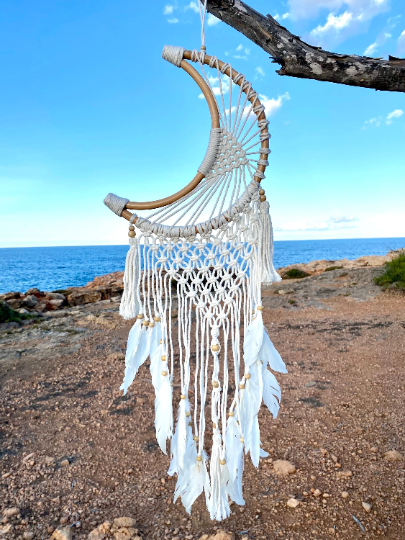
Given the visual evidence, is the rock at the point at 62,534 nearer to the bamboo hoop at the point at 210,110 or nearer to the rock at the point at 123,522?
the rock at the point at 123,522

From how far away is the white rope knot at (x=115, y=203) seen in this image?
173cm

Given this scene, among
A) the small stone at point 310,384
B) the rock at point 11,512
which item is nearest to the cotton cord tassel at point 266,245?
the rock at point 11,512

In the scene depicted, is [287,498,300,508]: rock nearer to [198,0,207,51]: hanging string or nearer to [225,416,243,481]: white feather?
[225,416,243,481]: white feather

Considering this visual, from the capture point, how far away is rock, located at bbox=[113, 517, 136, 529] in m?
1.87

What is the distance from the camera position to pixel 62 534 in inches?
72.0

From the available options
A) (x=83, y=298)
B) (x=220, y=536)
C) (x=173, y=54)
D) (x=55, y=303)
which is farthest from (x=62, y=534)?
(x=83, y=298)

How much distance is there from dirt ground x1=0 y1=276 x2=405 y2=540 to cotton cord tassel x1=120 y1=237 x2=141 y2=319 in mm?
Result: 1129

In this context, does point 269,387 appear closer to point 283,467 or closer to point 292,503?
point 292,503

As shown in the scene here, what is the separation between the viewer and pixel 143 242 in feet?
5.85

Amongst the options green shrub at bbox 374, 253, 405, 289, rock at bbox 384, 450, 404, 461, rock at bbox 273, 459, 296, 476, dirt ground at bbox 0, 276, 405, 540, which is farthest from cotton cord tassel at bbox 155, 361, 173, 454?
green shrub at bbox 374, 253, 405, 289

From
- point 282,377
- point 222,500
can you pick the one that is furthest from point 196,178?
point 282,377

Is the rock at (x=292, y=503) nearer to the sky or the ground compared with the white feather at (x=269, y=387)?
nearer to the ground

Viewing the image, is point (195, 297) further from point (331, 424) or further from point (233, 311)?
point (331, 424)

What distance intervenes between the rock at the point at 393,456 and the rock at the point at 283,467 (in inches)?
24.6
